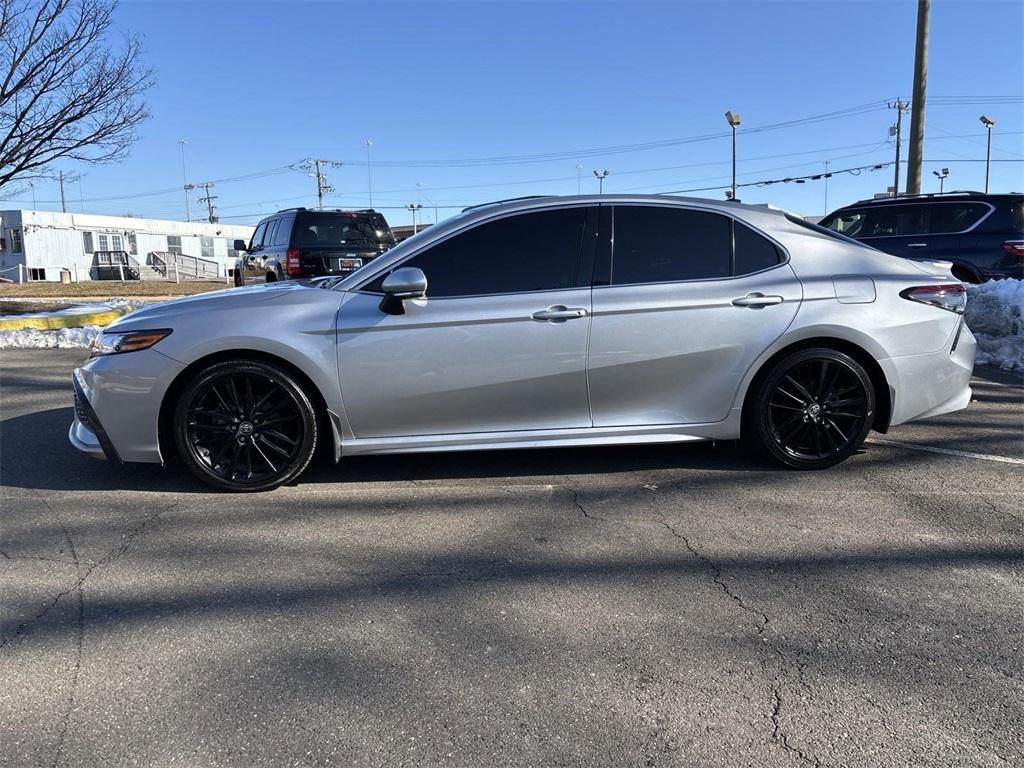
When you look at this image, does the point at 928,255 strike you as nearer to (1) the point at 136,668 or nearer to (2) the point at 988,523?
(2) the point at 988,523

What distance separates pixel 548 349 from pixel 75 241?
172 ft

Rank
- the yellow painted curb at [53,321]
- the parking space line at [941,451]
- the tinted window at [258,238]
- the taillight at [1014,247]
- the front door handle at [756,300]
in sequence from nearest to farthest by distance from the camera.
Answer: the front door handle at [756,300] → the parking space line at [941,451] → the taillight at [1014,247] → the yellow painted curb at [53,321] → the tinted window at [258,238]

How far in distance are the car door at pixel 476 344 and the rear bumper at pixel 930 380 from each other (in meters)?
1.93

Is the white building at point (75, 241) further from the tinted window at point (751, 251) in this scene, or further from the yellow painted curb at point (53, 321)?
the tinted window at point (751, 251)

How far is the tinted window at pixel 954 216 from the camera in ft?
34.0

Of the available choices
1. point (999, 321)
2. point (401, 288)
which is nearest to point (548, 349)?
point (401, 288)

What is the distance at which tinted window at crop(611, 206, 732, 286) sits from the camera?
4641mm

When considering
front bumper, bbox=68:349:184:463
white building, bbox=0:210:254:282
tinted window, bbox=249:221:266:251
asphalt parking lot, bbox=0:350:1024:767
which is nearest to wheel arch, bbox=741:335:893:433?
asphalt parking lot, bbox=0:350:1024:767

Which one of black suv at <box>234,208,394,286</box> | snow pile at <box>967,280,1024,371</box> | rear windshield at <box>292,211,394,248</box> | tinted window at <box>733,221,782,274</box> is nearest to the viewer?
tinted window at <box>733,221,782,274</box>

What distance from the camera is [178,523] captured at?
4.00 metres

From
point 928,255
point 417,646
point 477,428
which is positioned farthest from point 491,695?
point 928,255

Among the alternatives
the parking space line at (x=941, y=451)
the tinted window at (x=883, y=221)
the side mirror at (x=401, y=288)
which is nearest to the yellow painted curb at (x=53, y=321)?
the side mirror at (x=401, y=288)

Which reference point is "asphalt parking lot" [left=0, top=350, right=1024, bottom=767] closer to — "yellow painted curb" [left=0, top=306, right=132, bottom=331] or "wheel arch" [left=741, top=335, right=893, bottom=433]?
"wheel arch" [left=741, top=335, right=893, bottom=433]

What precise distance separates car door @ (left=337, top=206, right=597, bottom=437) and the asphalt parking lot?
45 cm
